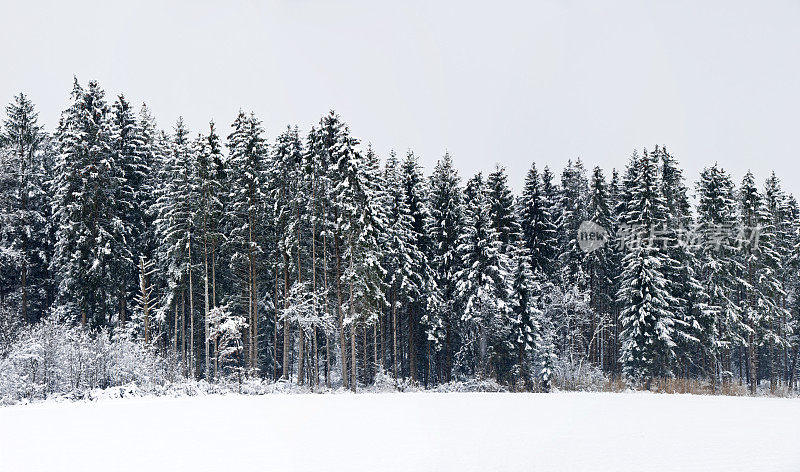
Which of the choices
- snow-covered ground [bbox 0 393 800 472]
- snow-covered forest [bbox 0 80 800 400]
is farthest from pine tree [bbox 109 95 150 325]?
snow-covered ground [bbox 0 393 800 472]

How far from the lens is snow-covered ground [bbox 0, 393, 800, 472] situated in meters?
9.15

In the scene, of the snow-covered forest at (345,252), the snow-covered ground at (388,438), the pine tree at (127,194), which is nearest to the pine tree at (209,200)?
the snow-covered forest at (345,252)

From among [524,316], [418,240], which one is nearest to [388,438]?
[524,316]

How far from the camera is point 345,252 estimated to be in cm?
3259

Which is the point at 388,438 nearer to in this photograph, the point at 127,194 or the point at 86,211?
the point at 86,211

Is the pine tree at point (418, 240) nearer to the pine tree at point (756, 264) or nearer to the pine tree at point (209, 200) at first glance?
the pine tree at point (209, 200)

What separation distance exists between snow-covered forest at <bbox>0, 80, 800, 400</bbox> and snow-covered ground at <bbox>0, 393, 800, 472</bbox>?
11.8 meters

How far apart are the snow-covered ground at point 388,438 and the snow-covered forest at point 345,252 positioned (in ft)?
38.6

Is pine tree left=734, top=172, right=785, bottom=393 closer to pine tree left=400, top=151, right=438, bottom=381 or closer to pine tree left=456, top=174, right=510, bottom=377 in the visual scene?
pine tree left=456, top=174, right=510, bottom=377

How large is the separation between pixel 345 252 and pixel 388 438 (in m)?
21.3

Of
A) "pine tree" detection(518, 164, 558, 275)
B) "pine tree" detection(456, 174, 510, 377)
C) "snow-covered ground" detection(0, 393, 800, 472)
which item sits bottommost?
"snow-covered ground" detection(0, 393, 800, 472)

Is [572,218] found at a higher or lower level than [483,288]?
higher

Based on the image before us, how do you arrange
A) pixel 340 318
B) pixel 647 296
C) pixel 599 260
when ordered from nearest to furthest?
pixel 340 318
pixel 647 296
pixel 599 260

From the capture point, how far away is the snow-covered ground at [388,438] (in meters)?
9.15
